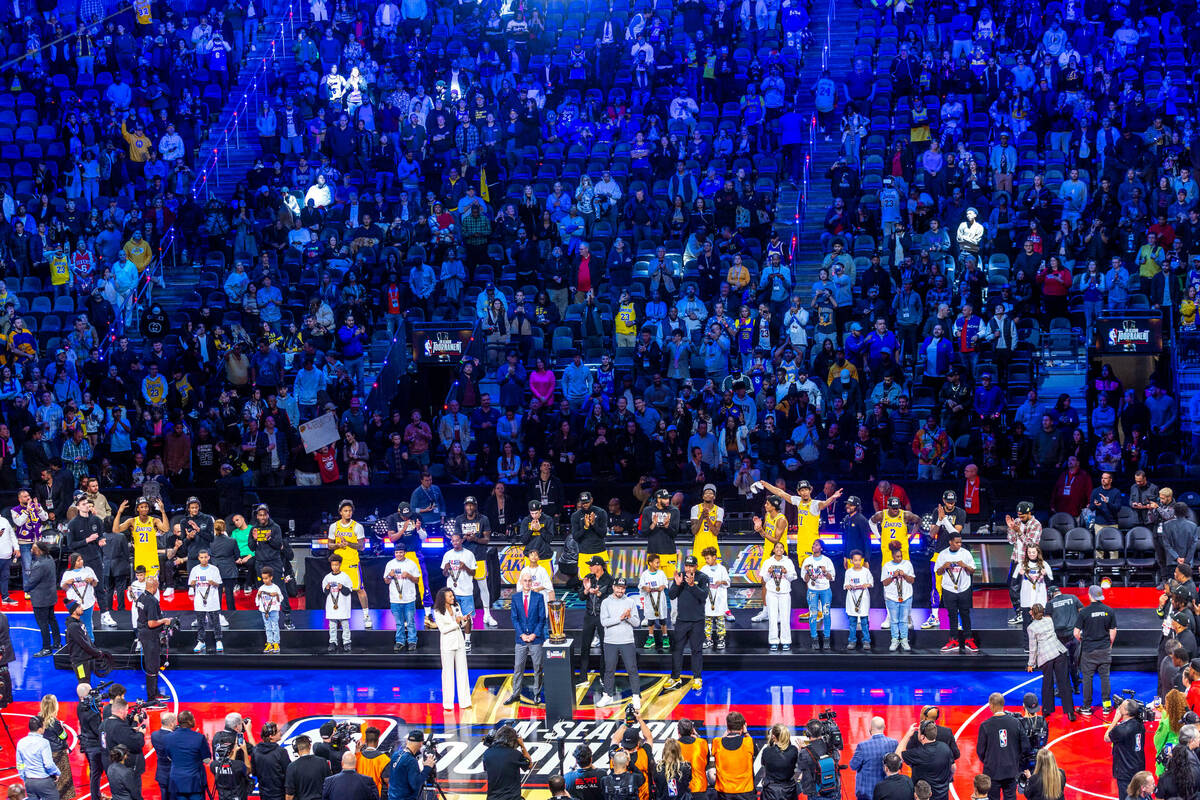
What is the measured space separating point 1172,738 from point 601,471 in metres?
11.7

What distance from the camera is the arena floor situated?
57.2ft

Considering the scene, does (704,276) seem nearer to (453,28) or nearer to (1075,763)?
(453,28)

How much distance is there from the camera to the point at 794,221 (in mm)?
30391

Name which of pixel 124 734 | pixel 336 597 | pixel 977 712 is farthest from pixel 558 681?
pixel 124 734

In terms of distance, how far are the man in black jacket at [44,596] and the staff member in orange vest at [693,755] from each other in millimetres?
A: 9977

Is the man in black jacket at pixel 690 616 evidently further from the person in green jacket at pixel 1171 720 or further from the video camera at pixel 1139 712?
the person in green jacket at pixel 1171 720

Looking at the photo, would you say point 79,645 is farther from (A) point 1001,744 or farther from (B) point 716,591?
(A) point 1001,744

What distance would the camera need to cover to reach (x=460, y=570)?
795 inches

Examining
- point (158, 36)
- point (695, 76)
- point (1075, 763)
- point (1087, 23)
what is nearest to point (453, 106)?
point (695, 76)

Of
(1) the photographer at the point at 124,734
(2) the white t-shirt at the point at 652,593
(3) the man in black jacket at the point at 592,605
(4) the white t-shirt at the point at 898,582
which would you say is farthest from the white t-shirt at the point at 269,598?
(4) the white t-shirt at the point at 898,582

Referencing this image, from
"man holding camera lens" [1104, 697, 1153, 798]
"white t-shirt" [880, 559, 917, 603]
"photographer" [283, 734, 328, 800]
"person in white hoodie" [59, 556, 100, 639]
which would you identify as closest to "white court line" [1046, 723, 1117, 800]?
"man holding camera lens" [1104, 697, 1153, 798]

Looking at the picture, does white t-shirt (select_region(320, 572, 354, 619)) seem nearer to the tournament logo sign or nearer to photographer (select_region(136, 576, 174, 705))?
photographer (select_region(136, 576, 174, 705))

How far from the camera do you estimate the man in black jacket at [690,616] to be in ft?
63.3

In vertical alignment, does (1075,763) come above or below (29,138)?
below
